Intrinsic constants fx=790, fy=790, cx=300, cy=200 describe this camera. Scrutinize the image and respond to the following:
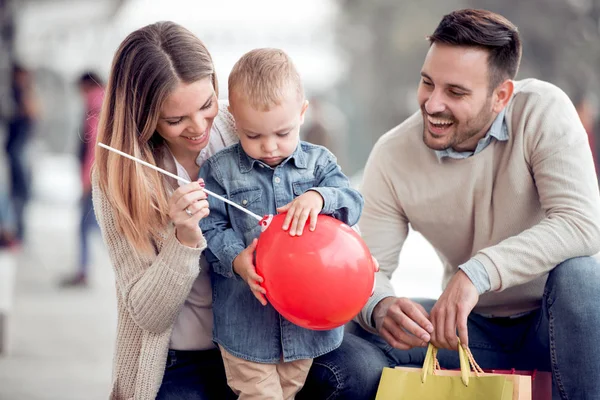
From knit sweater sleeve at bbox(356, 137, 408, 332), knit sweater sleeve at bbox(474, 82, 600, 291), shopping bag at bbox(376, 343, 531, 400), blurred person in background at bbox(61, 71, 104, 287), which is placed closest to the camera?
shopping bag at bbox(376, 343, 531, 400)

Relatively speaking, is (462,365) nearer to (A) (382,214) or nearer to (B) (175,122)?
(A) (382,214)

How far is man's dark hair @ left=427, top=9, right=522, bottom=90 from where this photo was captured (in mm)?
2154

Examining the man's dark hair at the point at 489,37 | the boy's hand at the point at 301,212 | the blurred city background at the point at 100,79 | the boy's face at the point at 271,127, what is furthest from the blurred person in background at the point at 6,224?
the boy's hand at the point at 301,212

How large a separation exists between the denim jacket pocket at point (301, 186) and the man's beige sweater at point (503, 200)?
1.37 ft

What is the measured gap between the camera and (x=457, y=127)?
2191mm

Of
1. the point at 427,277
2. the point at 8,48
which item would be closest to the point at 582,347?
the point at 427,277

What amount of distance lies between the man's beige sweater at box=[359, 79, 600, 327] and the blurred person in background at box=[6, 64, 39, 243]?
4.97m

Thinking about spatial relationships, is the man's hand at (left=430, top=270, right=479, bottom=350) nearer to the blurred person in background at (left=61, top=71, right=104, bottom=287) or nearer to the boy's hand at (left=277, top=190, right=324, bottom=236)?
the boy's hand at (left=277, top=190, right=324, bottom=236)

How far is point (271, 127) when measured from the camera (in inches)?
67.4

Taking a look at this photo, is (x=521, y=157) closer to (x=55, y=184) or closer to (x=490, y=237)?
(x=490, y=237)

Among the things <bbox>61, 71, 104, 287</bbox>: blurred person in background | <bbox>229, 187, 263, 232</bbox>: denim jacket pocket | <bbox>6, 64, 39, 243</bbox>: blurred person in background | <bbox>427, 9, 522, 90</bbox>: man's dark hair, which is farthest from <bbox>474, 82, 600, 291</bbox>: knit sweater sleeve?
<bbox>6, 64, 39, 243</bbox>: blurred person in background

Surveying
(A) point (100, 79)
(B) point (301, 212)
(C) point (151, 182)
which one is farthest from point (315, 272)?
(A) point (100, 79)

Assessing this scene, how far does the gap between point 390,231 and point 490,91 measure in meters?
0.49

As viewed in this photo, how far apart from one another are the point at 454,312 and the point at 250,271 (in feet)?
1.78
